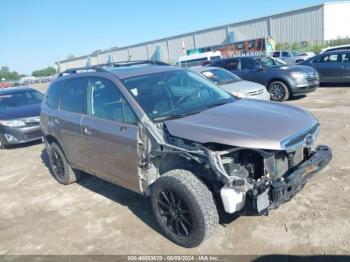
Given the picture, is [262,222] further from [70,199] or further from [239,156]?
[70,199]

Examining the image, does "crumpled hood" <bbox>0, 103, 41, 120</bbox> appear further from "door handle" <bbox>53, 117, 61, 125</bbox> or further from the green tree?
the green tree

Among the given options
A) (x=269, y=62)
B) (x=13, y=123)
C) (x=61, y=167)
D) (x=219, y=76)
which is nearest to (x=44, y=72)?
(x=269, y=62)

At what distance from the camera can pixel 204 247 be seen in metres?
3.71

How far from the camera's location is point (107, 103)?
4496 millimetres

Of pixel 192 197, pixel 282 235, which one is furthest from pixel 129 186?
pixel 282 235

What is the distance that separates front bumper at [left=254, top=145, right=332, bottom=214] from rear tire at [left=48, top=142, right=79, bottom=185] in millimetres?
3572

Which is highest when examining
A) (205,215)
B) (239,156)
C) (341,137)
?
(239,156)

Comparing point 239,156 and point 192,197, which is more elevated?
point 239,156

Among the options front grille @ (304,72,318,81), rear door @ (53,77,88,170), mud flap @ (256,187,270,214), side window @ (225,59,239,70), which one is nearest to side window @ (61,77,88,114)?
rear door @ (53,77,88,170)

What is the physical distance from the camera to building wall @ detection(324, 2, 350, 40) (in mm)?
44719

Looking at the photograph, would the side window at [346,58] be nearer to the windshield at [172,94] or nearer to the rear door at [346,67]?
the rear door at [346,67]

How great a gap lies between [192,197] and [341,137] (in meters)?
4.61

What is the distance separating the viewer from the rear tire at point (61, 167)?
5.83 m

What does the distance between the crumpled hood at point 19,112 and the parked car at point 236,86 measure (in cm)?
445
